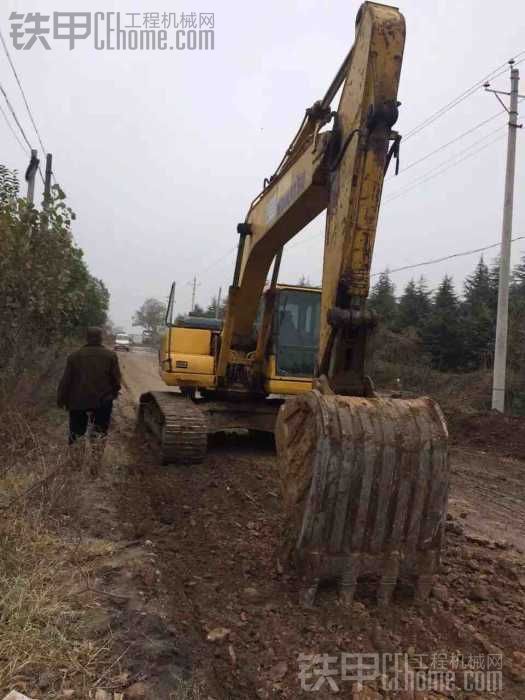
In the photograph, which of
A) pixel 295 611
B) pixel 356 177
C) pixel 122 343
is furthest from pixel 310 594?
pixel 122 343

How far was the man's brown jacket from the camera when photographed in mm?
6348

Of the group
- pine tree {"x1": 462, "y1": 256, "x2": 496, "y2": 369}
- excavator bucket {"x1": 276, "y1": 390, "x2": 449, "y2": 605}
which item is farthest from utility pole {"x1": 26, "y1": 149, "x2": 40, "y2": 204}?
pine tree {"x1": 462, "y1": 256, "x2": 496, "y2": 369}

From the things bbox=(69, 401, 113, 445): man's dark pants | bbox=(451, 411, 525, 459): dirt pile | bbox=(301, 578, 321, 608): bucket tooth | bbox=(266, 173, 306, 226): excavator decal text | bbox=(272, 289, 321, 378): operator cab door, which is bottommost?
bbox=(301, 578, 321, 608): bucket tooth

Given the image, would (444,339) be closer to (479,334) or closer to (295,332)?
(479,334)

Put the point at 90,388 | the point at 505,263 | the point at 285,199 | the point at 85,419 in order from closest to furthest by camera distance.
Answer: the point at 285,199 → the point at 90,388 → the point at 85,419 → the point at 505,263

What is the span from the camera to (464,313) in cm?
2873

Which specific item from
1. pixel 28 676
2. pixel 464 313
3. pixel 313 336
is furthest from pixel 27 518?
pixel 464 313

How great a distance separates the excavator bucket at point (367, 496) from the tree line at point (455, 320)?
1580 centimetres

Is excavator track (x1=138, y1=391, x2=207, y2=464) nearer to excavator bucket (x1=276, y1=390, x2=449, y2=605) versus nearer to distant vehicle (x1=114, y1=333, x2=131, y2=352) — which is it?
excavator bucket (x1=276, y1=390, x2=449, y2=605)

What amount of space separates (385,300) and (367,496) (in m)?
31.4

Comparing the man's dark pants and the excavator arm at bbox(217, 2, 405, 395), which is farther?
the man's dark pants

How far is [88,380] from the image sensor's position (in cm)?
638

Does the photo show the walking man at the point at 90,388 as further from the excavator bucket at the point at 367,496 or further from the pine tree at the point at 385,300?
the pine tree at the point at 385,300

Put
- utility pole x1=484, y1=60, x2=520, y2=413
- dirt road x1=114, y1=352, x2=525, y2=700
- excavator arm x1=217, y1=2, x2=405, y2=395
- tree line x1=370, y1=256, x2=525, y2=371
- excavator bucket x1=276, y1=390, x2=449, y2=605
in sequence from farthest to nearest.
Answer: tree line x1=370, y1=256, x2=525, y2=371, utility pole x1=484, y1=60, x2=520, y2=413, excavator arm x1=217, y1=2, x2=405, y2=395, excavator bucket x1=276, y1=390, x2=449, y2=605, dirt road x1=114, y1=352, x2=525, y2=700
